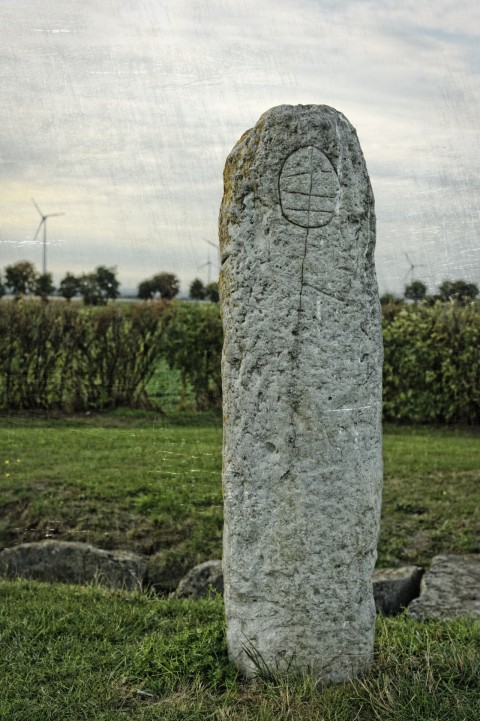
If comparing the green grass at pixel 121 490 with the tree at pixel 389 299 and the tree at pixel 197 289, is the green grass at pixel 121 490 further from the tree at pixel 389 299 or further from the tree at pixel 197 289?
the tree at pixel 197 289

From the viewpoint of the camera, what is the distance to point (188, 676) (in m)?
4.35

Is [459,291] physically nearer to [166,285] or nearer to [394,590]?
[166,285]

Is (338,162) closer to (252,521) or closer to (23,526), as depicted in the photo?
(252,521)

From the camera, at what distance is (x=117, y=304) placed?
13078 millimetres

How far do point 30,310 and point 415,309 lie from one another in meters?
6.17

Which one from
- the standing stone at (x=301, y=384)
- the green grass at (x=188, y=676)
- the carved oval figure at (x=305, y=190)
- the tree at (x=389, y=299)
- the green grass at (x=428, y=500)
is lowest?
the green grass at (x=188, y=676)

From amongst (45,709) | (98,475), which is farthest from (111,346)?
(45,709)

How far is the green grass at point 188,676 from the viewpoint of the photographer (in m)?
4.00

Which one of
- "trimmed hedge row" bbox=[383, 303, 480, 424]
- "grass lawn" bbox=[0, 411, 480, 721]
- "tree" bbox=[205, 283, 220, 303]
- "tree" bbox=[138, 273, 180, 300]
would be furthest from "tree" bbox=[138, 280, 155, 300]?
"grass lawn" bbox=[0, 411, 480, 721]

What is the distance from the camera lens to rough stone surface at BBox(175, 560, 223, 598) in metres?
6.07

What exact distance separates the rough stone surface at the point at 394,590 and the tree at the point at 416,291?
8.16 metres

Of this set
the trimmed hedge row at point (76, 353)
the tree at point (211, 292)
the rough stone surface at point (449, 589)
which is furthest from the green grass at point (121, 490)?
the tree at point (211, 292)

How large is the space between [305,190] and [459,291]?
1001cm

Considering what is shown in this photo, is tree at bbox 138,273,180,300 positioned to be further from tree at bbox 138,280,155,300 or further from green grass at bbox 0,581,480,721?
green grass at bbox 0,581,480,721
